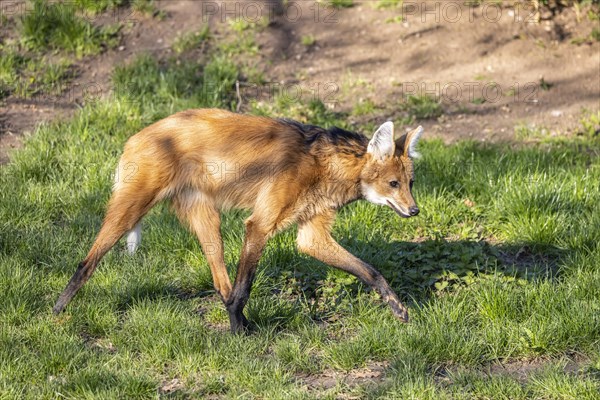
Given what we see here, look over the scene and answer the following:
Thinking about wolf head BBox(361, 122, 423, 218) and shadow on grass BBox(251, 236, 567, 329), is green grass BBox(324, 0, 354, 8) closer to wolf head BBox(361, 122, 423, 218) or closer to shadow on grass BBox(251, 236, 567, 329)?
shadow on grass BBox(251, 236, 567, 329)

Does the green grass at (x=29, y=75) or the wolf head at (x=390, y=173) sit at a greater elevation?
the wolf head at (x=390, y=173)

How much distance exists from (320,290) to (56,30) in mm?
3923

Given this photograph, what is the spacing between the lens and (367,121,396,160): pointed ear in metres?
4.66

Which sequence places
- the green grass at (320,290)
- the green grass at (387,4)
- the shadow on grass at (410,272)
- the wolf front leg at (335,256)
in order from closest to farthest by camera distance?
the green grass at (320,290)
the wolf front leg at (335,256)
the shadow on grass at (410,272)
the green grass at (387,4)

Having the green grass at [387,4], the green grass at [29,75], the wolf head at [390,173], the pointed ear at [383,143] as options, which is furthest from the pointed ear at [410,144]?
the green grass at [387,4]

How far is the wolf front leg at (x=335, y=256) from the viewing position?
459cm

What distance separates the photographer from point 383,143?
473 cm

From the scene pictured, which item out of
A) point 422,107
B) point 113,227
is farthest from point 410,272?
point 422,107

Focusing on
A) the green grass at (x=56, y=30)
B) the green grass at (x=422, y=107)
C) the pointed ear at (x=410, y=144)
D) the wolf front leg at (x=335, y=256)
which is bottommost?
the green grass at (x=422, y=107)

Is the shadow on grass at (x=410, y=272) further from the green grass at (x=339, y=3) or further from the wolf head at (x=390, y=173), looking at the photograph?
the green grass at (x=339, y=3)

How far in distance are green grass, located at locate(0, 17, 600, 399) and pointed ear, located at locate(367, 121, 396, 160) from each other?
756 millimetres

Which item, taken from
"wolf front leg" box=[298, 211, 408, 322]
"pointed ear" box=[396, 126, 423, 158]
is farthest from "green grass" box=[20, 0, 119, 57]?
"pointed ear" box=[396, 126, 423, 158]

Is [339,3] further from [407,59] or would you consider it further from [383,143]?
[383,143]

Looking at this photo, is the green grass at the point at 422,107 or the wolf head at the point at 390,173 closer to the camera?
the wolf head at the point at 390,173
